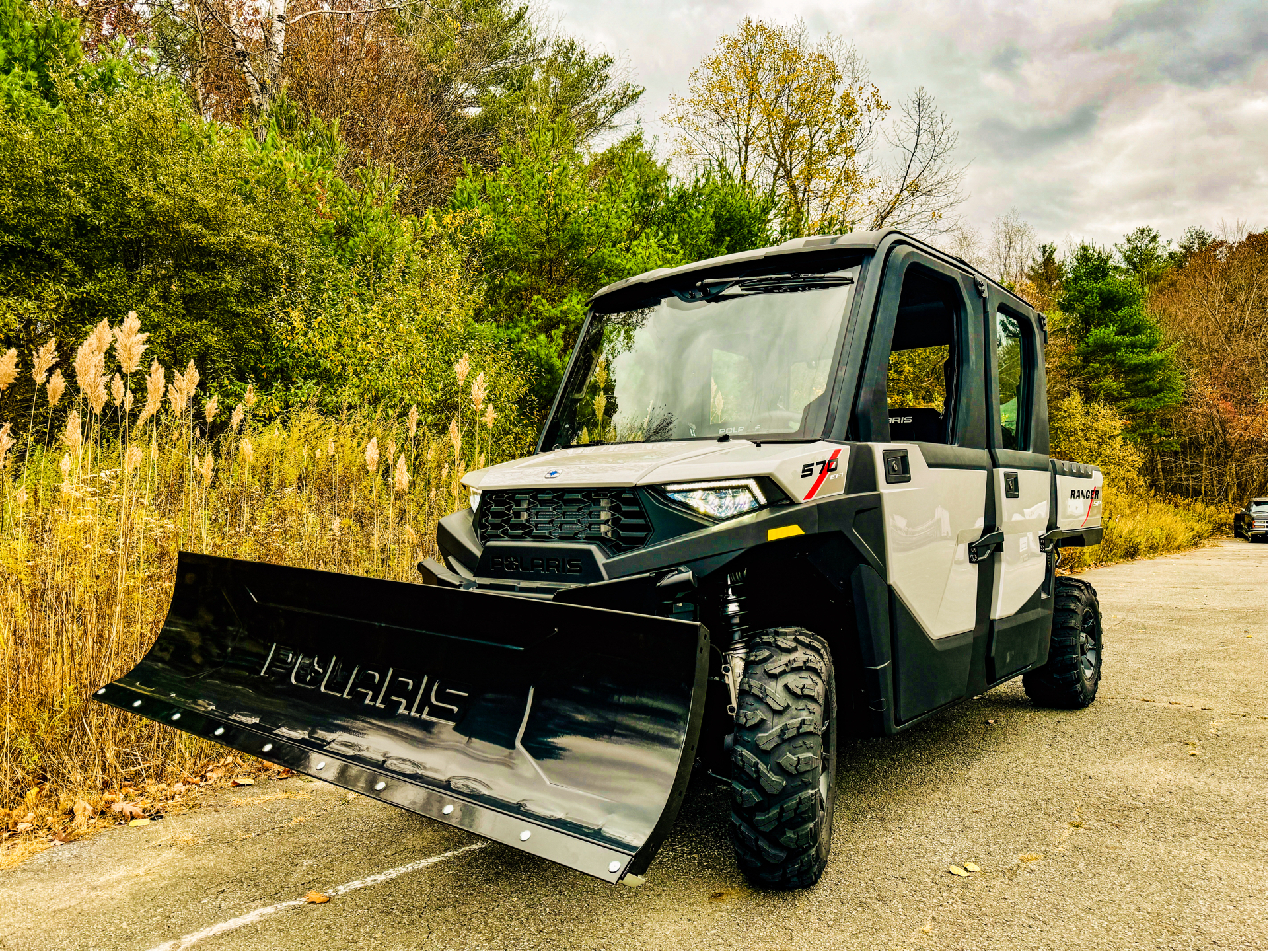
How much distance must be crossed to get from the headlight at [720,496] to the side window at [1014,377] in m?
2.03

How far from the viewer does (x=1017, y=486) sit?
159 inches

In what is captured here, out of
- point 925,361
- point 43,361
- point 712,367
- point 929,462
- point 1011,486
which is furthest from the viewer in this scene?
point 43,361

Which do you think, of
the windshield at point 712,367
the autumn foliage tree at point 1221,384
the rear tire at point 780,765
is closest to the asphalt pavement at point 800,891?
the rear tire at point 780,765

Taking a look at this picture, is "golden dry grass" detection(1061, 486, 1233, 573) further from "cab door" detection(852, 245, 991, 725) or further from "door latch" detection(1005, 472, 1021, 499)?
"cab door" detection(852, 245, 991, 725)

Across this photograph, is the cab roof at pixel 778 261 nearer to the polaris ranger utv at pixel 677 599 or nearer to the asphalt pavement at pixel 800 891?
the polaris ranger utv at pixel 677 599

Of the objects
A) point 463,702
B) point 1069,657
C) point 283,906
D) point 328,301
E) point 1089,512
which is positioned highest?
point 328,301

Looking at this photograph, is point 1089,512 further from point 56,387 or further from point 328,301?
point 328,301

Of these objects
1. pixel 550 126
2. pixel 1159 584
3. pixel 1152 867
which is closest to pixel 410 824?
pixel 1152 867

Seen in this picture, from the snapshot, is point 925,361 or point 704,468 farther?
point 925,361

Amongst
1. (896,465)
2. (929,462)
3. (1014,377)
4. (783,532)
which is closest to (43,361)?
(783,532)

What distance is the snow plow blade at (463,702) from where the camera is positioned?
6.94 feet

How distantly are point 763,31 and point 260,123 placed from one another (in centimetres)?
1510

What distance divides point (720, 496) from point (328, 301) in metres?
11.3

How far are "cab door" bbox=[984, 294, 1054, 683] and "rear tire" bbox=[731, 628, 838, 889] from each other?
5.05 ft
